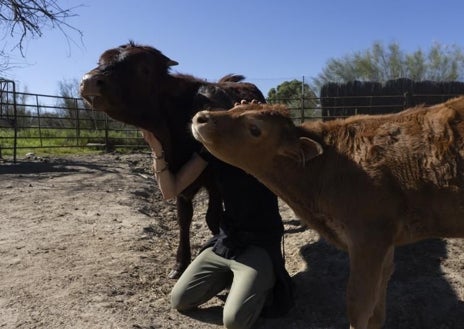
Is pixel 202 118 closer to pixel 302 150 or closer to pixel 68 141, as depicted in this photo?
pixel 302 150

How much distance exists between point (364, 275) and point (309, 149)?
0.81 m

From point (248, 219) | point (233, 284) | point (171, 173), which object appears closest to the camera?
point (233, 284)

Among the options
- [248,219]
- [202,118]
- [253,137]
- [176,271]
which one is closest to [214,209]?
[176,271]

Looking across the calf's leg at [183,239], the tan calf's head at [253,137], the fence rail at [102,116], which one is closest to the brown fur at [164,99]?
the calf's leg at [183,239]

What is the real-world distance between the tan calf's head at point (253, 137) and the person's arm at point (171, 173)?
3.39ft

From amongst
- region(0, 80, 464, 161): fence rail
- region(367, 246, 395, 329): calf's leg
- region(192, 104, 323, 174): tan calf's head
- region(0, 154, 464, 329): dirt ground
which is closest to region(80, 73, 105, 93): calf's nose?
region(192, 104, 323, 174): tan calf's head

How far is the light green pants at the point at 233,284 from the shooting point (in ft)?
12.2

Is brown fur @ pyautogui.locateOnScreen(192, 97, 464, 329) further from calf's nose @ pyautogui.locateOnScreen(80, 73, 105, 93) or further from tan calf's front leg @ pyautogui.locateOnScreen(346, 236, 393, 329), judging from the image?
calf's nose @ pyautogui.locateOnScreen(80, 73, 105, 93)

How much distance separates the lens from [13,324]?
3.56 metres

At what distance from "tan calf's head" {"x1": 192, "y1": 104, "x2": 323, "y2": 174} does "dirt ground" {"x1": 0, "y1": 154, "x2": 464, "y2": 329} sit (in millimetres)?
1390

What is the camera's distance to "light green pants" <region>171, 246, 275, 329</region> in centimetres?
372

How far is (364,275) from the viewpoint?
2957 mm

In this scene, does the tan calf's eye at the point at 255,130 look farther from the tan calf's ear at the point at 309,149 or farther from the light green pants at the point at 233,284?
the light green pants at the point at 233,284

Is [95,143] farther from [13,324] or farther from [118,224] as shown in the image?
[13,324]
